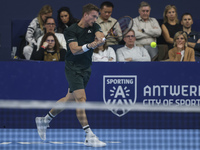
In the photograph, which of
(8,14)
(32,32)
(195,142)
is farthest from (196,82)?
(8,14)

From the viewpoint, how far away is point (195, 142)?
6.94 metres

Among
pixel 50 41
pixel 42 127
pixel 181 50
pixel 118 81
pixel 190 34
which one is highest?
pixel 190 34

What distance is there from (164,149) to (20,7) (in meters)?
5.74

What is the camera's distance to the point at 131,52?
8531 mm

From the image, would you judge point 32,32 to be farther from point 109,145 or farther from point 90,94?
point 109,145

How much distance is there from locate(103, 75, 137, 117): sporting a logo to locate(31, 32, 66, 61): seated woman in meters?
0.87

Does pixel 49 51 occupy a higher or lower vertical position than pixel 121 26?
lower

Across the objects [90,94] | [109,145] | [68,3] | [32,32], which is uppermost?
[68,3]

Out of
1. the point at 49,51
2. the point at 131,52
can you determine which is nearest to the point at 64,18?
the point at 49,51

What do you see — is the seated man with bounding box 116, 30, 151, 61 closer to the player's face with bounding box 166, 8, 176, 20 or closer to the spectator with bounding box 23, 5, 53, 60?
the player's face with bounding box 166, 8, 176, 20

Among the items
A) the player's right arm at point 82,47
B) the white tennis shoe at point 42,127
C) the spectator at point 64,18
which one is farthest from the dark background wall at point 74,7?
the player's right arm at point 82,47

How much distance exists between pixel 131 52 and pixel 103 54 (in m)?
0.50

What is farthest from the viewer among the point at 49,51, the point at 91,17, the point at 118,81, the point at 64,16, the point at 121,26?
the point at 64,16

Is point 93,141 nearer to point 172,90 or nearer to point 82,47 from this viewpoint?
point 82,47
